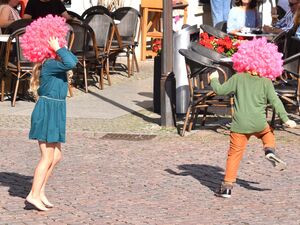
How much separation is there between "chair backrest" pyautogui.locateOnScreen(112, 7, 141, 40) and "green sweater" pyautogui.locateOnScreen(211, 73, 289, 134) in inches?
322

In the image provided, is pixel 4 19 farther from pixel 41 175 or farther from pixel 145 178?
pixel 41 175

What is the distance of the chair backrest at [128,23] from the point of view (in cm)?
1655

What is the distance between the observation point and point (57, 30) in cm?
801

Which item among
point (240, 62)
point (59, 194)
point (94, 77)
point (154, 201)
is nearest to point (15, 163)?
point (59, 194)

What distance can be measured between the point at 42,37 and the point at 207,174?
94.1 inches

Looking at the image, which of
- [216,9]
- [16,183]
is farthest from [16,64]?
[216,9]

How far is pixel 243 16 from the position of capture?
1498 cm

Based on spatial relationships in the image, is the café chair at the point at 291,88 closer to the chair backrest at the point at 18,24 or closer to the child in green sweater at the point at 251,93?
the child in green sweater at the point at 251,93

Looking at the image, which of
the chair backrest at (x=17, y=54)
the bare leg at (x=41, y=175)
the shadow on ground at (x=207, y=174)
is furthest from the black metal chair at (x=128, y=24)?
the bare leg at (x=41, y=175)

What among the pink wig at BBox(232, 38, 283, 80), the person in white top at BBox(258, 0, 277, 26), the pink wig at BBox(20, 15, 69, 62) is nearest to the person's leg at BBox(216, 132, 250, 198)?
the pink wig at BBox(232, 38, 283, 80)

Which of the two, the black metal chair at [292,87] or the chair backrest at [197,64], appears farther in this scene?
the black metal chair at [292,87]

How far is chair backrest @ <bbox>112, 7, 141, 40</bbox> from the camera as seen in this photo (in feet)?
54.3

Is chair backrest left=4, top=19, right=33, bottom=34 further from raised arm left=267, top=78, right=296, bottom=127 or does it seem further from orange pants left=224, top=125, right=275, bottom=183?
raised arm left=267, top=78, right=296, bottom=127

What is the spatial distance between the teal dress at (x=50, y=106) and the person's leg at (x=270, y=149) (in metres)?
1.70
